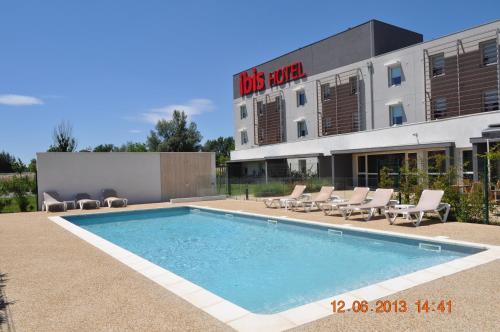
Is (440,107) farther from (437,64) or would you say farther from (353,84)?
(353,84)

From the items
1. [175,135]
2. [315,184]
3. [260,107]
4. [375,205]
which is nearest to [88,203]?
[315,184]

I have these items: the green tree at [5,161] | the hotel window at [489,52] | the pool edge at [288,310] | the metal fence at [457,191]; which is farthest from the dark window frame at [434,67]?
the green tree at [5,161]

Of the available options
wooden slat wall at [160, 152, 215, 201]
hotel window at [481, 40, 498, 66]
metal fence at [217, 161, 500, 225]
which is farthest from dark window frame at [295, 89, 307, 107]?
metal fence at [217, 161, 500, 225]

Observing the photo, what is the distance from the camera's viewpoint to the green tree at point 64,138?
3209 cm

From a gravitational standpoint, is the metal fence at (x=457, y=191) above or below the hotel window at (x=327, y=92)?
below

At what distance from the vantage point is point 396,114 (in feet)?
84.1

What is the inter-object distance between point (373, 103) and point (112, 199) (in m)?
18.4

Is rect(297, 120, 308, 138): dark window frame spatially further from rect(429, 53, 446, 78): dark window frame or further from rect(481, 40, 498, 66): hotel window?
rect(481, 40, 498, 66): hotel window

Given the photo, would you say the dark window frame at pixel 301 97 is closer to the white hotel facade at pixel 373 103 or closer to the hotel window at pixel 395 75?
the white hotel facade at pixel 373 103

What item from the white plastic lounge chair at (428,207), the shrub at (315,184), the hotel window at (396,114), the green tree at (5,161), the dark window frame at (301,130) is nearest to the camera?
the white plastic lounge chair at (428,207)

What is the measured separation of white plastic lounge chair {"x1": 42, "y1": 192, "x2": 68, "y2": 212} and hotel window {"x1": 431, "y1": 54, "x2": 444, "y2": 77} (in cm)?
2209

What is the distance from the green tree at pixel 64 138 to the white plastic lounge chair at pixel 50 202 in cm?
1466

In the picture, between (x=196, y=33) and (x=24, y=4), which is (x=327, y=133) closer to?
(x=196, y=33)

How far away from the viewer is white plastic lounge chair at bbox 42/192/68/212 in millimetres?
17469
